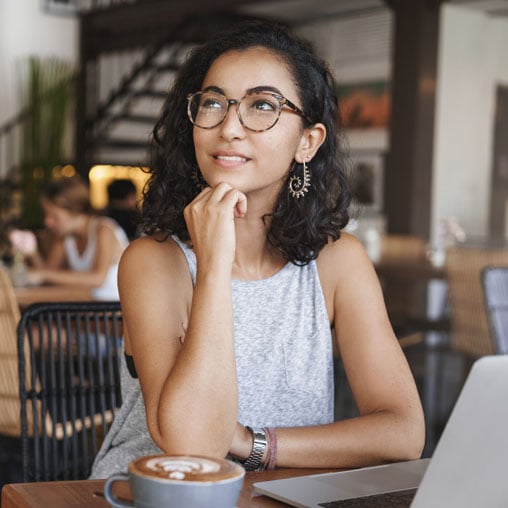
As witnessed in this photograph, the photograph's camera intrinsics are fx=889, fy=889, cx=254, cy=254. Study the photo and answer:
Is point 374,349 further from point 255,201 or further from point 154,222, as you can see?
point 154,222

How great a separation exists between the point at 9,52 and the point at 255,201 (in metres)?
8.39

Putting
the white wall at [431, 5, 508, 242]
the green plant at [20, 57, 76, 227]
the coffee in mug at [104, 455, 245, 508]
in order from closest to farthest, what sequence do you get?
1. the coffee in mug at [104, 455, 245, 508]
2. the white wall at [431, 5, 508, 242]
3. the green plant at [20, 57, 76, 227]

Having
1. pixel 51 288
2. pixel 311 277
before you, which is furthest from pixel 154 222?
pixel 51 288

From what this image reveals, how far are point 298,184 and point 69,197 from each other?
3245 millimetres

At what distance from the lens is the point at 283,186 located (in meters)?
1.64

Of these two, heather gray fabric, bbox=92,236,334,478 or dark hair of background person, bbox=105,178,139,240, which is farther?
dark hair of background person, bbox=105,178,139,240

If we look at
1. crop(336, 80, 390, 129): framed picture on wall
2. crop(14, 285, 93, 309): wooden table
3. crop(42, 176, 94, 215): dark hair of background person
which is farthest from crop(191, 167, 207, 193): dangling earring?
crop(336, 80, 390, 129): framed picture on wall

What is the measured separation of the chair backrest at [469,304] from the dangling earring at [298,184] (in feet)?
8.14

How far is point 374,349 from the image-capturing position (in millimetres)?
1520

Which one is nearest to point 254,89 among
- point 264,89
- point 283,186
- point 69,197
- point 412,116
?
point 264,89

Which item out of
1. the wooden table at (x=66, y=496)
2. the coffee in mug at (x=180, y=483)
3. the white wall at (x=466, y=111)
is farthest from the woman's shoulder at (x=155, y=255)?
the white wall at (x=466, y=111)

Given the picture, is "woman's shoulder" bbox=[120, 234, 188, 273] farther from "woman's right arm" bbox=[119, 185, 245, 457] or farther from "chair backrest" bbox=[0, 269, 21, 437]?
"chair backrest" bbox=[0, 269, 21, 437]

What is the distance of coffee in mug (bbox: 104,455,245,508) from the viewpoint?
0.78 meters

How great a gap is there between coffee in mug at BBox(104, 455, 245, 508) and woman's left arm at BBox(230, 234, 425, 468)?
0.48m
